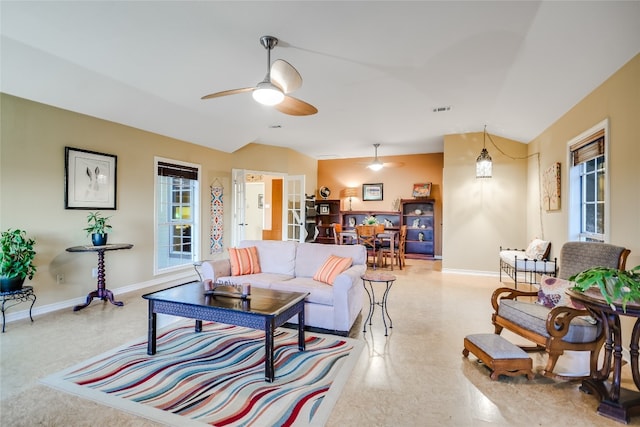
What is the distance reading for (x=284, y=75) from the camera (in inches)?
103

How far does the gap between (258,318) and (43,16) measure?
120 inches

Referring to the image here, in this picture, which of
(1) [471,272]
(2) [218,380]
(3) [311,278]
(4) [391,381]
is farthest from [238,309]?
(1) [471,272]

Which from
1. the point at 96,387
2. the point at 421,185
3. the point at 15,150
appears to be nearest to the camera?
the point at 96,387

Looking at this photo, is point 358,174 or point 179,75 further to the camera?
point 358,174

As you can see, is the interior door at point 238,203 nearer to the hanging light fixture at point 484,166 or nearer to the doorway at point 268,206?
the doorway at point 268,206

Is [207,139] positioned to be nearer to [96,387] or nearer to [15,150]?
[15,150]

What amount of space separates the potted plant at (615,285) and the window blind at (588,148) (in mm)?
1896

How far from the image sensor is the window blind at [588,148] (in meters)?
3.17

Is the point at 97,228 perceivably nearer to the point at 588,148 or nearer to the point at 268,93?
the point at 268,93

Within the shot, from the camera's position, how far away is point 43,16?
2512 millimetres

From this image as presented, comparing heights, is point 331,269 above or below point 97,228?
below

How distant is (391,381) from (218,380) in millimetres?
1290

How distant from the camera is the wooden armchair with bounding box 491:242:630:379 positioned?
87.2 inches

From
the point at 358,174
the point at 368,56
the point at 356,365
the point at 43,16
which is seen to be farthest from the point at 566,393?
the point at 358,174
